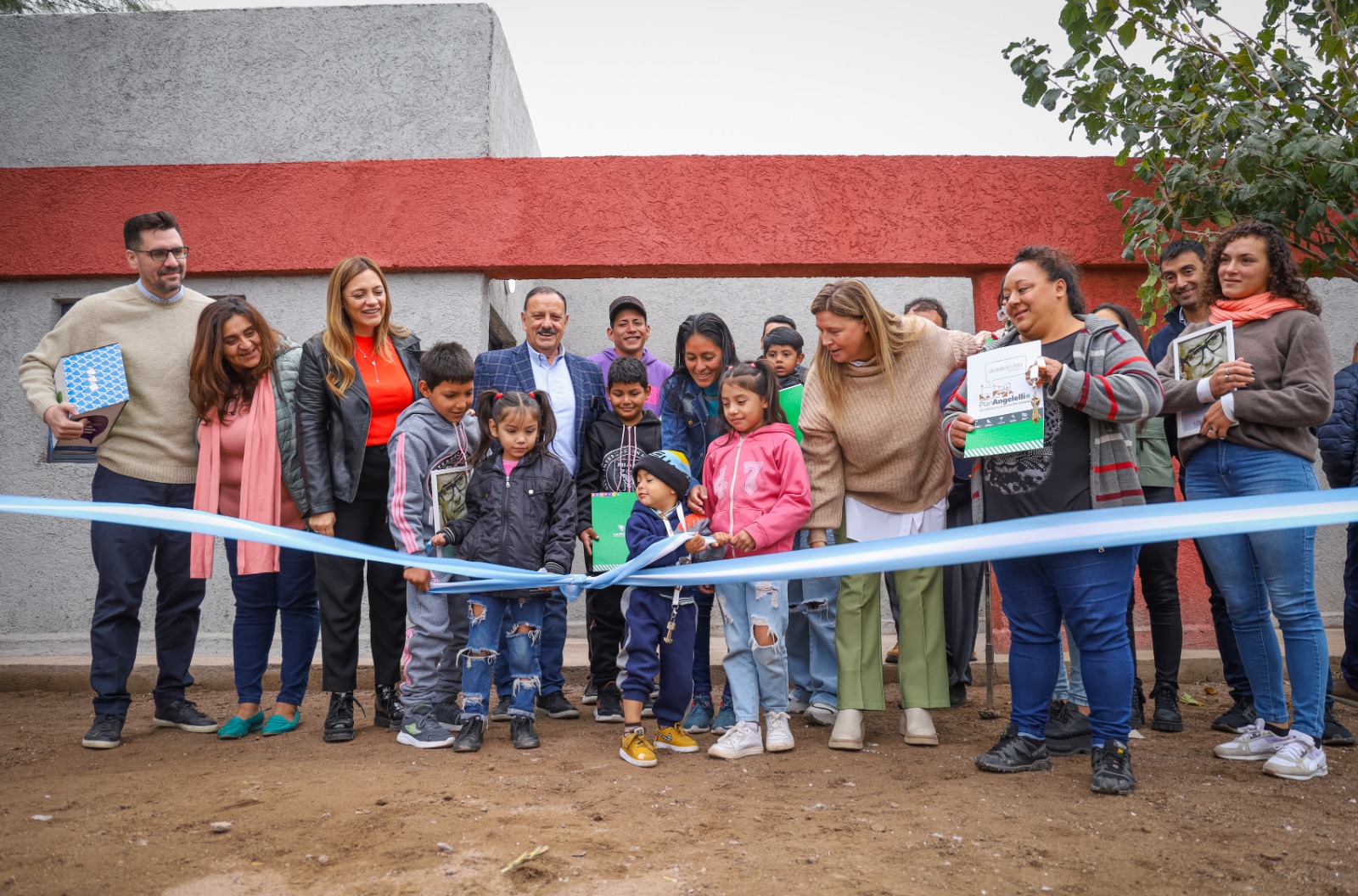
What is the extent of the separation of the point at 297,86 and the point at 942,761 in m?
5.58

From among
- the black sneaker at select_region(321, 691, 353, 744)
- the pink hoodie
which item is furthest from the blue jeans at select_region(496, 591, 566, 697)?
the pink hoodie

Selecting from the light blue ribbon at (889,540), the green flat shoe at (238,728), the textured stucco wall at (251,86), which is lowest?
the green flat shoe at (238,728)

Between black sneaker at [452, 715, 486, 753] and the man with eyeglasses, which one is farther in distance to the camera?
Answer: the man with eyeglasses

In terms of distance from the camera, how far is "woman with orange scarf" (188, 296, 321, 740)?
4172 millimetres

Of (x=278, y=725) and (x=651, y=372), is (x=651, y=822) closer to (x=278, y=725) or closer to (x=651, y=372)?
(x=278, y=725)

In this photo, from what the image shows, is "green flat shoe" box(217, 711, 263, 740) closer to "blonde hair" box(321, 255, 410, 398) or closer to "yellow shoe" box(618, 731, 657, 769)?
"blonde hair" box(321, 255, 410, 398)

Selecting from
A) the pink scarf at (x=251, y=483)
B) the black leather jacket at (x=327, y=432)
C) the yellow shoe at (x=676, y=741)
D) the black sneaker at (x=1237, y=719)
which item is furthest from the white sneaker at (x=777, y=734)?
the pink scarf at (x=251, y=483)

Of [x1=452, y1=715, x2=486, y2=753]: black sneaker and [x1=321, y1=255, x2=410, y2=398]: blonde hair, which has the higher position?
[x1=321, y1=255, x2=410, y2=398]: blonde hair

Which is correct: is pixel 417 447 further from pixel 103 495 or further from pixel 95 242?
pixel 95 242

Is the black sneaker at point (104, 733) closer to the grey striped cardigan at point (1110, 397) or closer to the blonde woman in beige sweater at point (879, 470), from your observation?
the blonde woman in beige sweater at point (879, 470)

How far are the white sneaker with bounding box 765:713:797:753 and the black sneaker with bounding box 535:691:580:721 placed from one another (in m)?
1.09

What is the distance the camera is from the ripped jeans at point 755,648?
3.89m

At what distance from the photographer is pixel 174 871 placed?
2566mm

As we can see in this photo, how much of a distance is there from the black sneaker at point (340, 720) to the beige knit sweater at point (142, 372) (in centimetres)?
114
